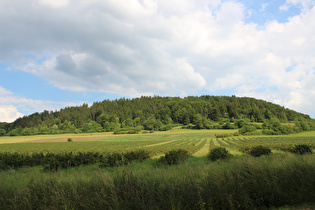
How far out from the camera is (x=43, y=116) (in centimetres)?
17888

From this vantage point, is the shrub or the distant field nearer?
the shrub

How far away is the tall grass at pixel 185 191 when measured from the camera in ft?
14.6

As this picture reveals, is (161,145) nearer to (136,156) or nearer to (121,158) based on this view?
(136,156)

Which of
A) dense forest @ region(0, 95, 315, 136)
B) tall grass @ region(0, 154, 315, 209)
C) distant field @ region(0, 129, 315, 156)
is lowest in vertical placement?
distant field @ region(0, 129, 315, 156)

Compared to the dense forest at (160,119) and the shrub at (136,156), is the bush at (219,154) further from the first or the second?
the dense forest at (160,119)

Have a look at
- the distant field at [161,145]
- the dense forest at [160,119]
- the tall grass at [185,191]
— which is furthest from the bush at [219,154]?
the dense forest at [160,119]

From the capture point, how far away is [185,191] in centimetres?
476

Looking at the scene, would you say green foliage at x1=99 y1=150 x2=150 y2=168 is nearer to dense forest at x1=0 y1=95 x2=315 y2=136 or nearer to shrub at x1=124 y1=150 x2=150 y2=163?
shrub at x1=124 y1=150 x2=150 y2=163

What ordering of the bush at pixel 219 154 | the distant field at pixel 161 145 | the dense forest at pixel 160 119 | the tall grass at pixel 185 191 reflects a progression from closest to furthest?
the tall grass at pixel 185 191 < the bush at pixel 219 154 < the distant field at pixel 161 145 < the dense forest at pixel 160 119

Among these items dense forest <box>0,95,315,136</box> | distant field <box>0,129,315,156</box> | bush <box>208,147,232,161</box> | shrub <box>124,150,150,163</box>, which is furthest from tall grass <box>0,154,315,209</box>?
dense forest <box>0,95,315,136</box>

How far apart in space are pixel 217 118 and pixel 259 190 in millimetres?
146499

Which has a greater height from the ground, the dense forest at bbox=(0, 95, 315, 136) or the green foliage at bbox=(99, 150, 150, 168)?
the dense forest at bbox=(0, 95, 315, 136)

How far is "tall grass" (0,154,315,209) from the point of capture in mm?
4461

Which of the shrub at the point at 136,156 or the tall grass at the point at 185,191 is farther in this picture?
the shrub at the point at 136,156
